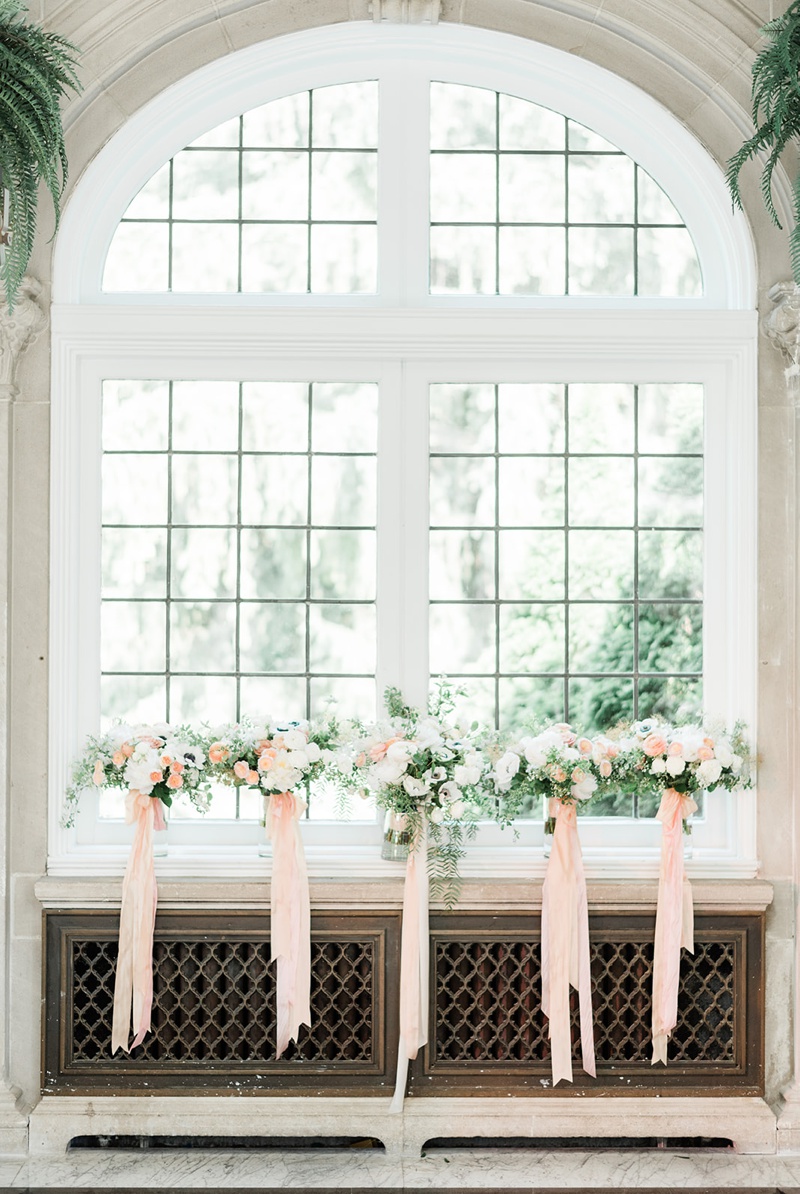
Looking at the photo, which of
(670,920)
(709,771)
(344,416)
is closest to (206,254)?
(344,416)

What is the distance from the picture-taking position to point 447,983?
13.0ft

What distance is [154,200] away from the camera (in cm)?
419

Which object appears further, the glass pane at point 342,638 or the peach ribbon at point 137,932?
the glass pane at point 342,638

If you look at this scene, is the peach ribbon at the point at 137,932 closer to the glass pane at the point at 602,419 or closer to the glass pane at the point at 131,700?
the glass pane at the point at 131,700

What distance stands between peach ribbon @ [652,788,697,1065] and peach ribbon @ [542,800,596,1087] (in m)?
0.24

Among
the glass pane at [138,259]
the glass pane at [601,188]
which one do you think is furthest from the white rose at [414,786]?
the glass pane at [601,188]

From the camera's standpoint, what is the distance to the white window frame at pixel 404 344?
4039 millimetres

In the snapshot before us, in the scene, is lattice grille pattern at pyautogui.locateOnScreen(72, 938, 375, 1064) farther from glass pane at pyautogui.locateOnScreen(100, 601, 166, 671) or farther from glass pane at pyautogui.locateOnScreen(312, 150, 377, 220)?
glass pane at pyautogui.locateOnScreen(312, 150, 377, 220)

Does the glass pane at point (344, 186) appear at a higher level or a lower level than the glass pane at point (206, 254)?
higher

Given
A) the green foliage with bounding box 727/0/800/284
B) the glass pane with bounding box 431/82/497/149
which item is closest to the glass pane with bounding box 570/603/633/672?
the green foliage with bounding box 727/0/800/284

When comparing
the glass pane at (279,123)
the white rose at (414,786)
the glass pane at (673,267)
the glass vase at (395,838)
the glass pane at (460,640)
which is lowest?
the glass vase at (395,838)

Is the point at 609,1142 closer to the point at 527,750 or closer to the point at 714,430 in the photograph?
the point at 527,750

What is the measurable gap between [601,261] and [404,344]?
2.76ft

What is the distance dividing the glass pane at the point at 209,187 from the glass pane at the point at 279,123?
0.36 feet
